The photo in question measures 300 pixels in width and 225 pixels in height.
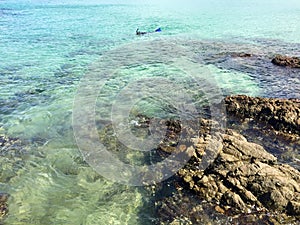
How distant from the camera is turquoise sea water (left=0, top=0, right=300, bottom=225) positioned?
275 inches

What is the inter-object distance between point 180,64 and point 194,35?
12640 mm

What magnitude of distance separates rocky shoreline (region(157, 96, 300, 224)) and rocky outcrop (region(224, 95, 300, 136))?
2.44 m

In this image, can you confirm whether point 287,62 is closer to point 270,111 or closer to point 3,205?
point 270,111

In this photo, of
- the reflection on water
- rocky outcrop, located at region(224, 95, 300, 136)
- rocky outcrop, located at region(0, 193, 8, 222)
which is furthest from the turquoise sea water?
rocky outcrop, located at region(224, 95, 300, 136)

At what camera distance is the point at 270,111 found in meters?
10.1

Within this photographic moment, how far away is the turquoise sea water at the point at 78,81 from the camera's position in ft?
22.9

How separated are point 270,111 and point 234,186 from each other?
465 centimetres

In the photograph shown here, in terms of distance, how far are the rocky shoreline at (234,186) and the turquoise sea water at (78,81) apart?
867 millimetres

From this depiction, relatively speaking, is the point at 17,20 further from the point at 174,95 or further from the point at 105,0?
the point at 105,0

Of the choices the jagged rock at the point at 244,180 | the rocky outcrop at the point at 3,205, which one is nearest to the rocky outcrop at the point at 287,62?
the jagged rock at the point at 244,180

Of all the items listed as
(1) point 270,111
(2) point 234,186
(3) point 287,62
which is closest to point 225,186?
(2) point 234,186

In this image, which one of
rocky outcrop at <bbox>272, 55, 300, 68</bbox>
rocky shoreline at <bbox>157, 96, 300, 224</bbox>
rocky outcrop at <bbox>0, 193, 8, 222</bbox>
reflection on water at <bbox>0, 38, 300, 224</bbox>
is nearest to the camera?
rocky shoreline at <bbox>157, 96, 300, 224</bbox>

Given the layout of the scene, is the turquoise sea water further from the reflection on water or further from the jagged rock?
the jagged rock

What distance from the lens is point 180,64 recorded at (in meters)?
18.9
